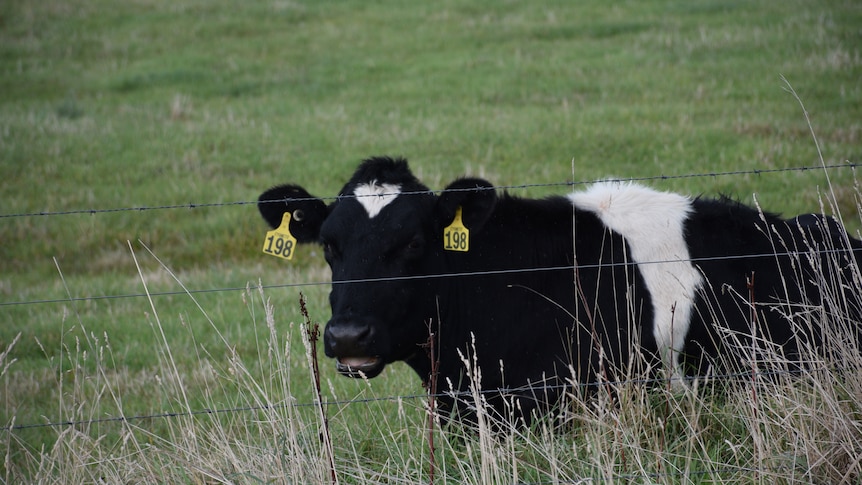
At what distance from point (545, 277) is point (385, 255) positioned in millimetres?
1014

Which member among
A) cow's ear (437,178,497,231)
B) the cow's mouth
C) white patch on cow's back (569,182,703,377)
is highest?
cow's ear (437,178,497,231)

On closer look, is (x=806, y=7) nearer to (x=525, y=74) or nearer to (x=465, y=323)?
(x=525, y=74)

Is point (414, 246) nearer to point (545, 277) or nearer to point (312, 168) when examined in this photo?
point (545, 277)

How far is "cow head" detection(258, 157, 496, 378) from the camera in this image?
5195 mm

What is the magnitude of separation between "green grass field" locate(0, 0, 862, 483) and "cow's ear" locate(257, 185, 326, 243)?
681 mm

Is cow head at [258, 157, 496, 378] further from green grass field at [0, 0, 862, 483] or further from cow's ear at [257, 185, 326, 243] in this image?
green grass field at [0, 0, 862, 483]

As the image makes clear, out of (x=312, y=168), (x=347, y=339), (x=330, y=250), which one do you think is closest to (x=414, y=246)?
(x=330, y=250)

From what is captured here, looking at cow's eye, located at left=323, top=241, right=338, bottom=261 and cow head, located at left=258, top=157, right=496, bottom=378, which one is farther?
cow's eye, located at left=323, top=241, right=338, bottom=261

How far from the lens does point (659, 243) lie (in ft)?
19.0

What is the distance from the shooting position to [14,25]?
2461cm

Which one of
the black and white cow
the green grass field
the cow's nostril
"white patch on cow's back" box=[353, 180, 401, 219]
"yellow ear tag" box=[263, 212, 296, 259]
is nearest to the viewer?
the green grass field

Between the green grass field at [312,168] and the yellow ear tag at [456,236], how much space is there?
0.83 meters

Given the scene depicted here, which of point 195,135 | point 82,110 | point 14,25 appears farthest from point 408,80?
point 14,25

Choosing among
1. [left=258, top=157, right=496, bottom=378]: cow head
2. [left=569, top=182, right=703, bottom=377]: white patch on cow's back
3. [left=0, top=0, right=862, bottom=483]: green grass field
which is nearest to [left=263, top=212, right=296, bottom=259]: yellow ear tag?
[left=258, top=157, right=496, bottom=378]: cow head
